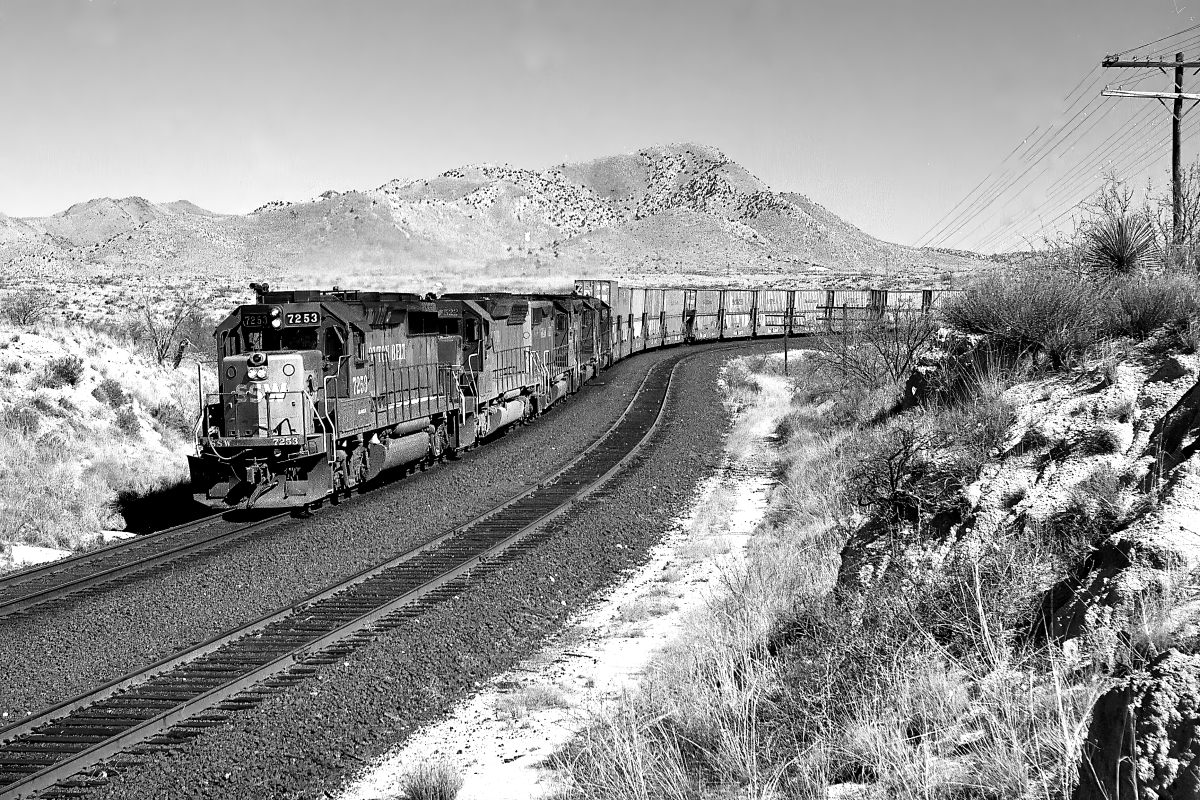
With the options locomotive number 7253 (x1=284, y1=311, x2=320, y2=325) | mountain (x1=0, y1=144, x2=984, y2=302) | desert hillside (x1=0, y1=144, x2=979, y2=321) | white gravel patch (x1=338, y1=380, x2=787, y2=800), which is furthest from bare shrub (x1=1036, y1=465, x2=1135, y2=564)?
desert hillside (x1=0, y1=144, x2=979, y2=321)

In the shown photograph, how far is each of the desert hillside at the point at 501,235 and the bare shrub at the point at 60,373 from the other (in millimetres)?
67112

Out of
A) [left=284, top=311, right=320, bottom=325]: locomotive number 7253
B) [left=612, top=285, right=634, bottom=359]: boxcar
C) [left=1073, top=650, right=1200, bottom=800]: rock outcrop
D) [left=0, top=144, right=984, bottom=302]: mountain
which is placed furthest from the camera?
[left=0, top=144, right=984, bottom=302]: mountain

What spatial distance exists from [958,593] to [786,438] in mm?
16036

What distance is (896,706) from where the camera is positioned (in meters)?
5.87

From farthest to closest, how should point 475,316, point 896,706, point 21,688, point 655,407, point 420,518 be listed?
point 655,407 < point 475,316 < point 420,518 < point 21,688 < point 896,706

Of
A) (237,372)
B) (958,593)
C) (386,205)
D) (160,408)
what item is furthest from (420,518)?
(386,205)

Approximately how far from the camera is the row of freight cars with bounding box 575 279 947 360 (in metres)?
48.4

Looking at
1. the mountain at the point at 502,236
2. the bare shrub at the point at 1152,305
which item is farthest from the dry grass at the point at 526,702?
the mountain at the point at 502,236

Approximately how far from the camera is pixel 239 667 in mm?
9180

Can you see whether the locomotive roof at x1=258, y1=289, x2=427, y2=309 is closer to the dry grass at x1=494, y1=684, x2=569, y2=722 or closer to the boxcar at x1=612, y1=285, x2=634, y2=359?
the dry grass at x1=494, y1=684, x2=569, y2=722

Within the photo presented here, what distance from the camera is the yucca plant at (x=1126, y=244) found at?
44.6 ft

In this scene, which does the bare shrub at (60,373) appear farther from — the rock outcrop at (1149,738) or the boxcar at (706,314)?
the boxcar at (706,314)

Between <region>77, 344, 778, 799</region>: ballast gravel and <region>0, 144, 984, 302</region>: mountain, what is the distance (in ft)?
256

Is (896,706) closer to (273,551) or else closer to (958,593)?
(958,593)
